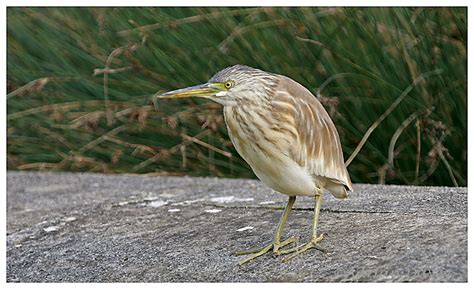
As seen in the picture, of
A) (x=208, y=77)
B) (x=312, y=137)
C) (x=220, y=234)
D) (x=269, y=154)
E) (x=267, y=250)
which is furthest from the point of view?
(x=208, y=77)

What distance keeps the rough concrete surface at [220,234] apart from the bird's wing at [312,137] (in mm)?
285

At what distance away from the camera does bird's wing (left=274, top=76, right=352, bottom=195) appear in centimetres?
328

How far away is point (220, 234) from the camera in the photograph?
3.81 meters

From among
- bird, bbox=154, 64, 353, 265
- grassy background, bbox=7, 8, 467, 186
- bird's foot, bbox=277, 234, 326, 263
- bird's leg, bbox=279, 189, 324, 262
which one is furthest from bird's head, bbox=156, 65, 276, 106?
grassy background, bbox=7, 8, 467, 186

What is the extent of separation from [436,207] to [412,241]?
22.8 inches

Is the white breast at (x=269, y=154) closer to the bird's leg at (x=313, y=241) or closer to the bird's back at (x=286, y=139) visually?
the bird's back at (x=286, y=139)

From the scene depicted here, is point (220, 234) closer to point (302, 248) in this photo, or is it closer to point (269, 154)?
point (302, 248)

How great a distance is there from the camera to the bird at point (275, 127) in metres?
3.21

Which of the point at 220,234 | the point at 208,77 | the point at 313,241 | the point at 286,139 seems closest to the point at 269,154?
the point at 286,139

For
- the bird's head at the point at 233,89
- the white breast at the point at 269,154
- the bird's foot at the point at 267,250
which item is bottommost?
the bird's foot at the point at 267,250

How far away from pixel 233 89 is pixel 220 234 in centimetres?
84

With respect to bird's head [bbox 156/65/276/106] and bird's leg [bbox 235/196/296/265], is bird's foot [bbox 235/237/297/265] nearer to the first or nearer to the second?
bird's leg [bbox 235/196/296/265]

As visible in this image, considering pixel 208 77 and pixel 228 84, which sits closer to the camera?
pixel 228 84

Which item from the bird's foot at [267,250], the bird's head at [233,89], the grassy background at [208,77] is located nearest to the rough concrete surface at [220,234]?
the bird's foot at [267,250]
